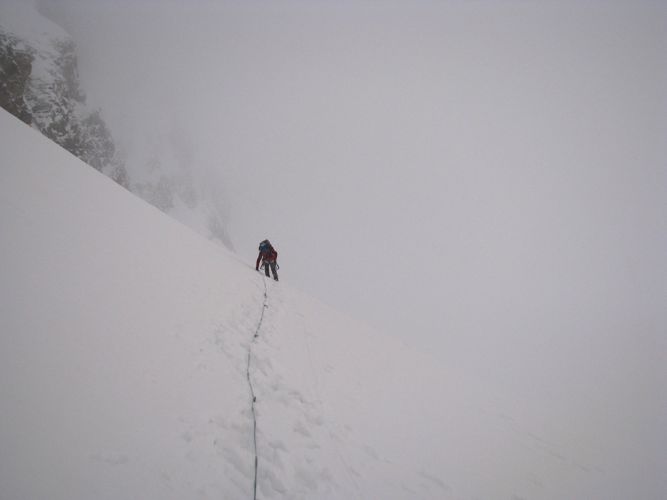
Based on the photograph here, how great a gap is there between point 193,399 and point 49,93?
43.5 m

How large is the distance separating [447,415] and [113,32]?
11939 cm

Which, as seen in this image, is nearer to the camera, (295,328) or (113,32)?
(295,328)

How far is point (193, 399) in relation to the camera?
344 cm

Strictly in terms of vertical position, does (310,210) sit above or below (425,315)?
above

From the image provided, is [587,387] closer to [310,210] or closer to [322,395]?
[322,395]

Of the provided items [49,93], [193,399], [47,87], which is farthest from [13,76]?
[193,399]

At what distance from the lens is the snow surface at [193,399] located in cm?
241

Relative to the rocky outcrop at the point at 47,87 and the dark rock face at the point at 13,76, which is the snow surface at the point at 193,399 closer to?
the dark rock face at the point at 13,76

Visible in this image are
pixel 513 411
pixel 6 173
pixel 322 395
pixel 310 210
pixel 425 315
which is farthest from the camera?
pixel 310 210

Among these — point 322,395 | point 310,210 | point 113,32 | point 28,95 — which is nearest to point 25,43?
point 28,95

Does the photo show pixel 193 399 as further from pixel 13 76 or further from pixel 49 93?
pixel 49 93

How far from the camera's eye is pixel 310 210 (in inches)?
4889

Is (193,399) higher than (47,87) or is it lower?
lower

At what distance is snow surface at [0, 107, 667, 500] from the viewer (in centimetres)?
241
